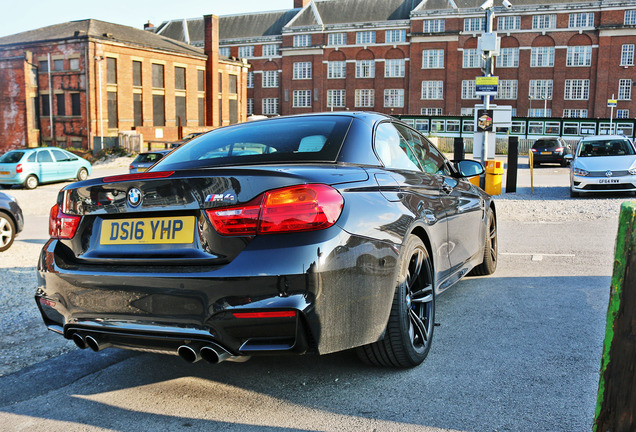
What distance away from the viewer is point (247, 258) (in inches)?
112

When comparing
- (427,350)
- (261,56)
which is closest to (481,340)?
(427,350)

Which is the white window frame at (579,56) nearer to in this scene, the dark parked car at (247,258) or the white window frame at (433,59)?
Result: the white window frame at (433,59)

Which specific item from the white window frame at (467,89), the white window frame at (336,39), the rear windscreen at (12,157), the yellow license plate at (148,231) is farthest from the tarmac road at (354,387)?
the white window frame at (336,39)

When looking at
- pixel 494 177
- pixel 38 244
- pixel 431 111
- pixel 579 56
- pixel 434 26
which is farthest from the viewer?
pixel 431 111

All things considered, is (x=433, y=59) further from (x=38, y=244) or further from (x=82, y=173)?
(x=38, y=244)

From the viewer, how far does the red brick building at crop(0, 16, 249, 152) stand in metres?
48.8

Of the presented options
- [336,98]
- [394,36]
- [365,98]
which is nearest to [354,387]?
[394,36]

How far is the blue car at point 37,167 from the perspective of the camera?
2192 cm

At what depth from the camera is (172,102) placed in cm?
5641

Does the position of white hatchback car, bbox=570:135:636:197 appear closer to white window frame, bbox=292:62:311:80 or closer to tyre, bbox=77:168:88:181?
tyre, bbox=77:168:88:181

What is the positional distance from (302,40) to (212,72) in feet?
69.5

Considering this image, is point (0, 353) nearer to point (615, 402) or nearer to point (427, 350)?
point (427, 350)

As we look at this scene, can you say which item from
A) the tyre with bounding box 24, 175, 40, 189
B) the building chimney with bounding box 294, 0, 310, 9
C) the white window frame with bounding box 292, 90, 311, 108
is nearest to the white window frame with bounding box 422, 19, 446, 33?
the white window frame with bounding box 292, 90, 311, 108

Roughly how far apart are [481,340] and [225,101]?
6067 centimetres
